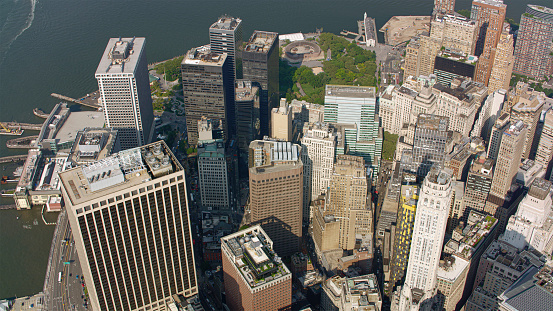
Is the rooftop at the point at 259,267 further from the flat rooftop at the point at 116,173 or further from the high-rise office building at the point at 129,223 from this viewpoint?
the flat rooftop at the point at 116,173

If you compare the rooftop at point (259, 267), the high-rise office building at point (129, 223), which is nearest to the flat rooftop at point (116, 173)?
the high-rise office building at point (129, 223)

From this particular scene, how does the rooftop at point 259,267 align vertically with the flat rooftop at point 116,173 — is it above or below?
below

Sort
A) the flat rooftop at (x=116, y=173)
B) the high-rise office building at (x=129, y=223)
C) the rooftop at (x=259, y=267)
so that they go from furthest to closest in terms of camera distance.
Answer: the rooftop at (x=259, y=267)
the flat rooftop at (x=116, y=173)
the high-rise office building at (x=129, y=223)

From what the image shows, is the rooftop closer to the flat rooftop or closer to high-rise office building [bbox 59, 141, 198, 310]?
high-rise office building [bbox 59, 141, 198, 310]

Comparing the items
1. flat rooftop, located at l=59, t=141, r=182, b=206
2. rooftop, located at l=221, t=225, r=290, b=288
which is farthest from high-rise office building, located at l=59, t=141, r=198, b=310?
rooftop, located at l=221, t=225, r=290, b=288

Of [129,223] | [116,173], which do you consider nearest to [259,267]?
[129,223]

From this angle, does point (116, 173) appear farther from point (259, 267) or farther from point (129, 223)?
point (259, 267)

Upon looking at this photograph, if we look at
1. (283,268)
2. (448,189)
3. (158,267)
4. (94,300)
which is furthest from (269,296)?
(448,189)

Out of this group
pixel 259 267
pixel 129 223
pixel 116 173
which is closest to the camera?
pixel 116 173
